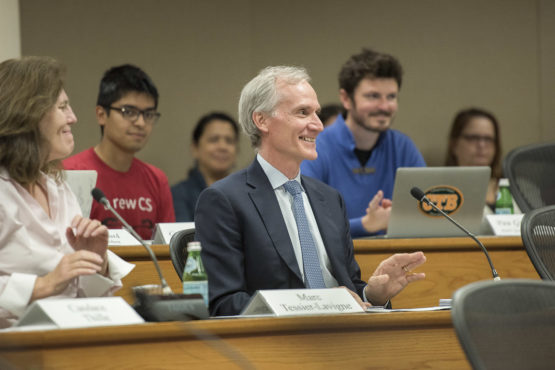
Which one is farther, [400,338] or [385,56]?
[385,56]

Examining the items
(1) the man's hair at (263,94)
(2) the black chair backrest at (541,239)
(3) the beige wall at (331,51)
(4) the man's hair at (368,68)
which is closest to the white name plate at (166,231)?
(1) the man's hair at (263,94)

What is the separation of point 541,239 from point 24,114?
1391 mm

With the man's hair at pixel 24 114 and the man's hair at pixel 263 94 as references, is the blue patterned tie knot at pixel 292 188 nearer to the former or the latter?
the man's hair at pixel 263 94

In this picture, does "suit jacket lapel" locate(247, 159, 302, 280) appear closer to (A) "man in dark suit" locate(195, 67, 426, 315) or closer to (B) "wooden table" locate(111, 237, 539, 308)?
(A) "man in dark suit" locate(195, 67, 426, 315)

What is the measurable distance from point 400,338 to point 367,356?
88mm

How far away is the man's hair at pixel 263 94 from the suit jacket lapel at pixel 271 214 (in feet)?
0.56

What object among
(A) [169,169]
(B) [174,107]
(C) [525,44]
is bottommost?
(A) [169,169]

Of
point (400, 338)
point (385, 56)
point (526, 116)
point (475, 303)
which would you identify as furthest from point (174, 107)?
point (475, 303)

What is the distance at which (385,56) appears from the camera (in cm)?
394

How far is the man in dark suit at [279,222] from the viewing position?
2201 millimetres

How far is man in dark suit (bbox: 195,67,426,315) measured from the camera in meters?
2.20

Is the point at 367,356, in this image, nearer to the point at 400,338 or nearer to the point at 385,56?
the point at 400,338

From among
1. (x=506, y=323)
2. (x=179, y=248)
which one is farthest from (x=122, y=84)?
(x=506, y=323)

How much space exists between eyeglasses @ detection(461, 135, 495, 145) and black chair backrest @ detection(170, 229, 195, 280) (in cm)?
287
